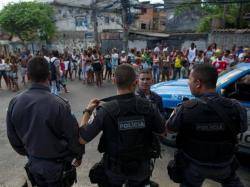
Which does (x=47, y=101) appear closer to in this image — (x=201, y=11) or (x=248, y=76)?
(x=248, y=76)

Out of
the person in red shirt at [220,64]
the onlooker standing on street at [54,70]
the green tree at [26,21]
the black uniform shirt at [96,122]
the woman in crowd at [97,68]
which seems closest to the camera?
the black uniform shirt at [96,122]

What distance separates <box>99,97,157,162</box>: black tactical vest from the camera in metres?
2.63

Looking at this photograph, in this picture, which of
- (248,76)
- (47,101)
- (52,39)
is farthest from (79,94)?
(52,39)

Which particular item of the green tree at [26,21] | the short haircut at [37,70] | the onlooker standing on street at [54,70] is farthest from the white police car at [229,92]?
the green tree at [26,21]

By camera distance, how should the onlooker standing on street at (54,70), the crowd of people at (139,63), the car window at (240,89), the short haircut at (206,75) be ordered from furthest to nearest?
the crowd of people at (139,63), the onlooker standing on street at (54,70), the car window at (240,89), the short haircut at (206,75)

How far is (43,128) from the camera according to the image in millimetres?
2717

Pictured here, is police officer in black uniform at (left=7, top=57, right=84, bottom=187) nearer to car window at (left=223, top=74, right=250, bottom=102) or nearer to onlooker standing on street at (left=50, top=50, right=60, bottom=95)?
car window at (left=223, top=74, right=250, bottom=102)

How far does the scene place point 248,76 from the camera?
5.17m

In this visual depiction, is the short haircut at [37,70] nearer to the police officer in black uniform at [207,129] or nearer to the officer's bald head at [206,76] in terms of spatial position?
the police officer in black uniform at [207,129]

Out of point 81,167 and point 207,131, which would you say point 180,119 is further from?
point 81,167

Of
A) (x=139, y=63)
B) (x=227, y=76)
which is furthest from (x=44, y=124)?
(x=139, y=63)

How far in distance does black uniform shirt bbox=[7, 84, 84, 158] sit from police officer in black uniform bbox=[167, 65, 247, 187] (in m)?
0.92

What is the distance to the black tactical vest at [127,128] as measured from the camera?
263cm

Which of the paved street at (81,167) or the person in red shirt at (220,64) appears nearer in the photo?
the paved street at (81,167)
